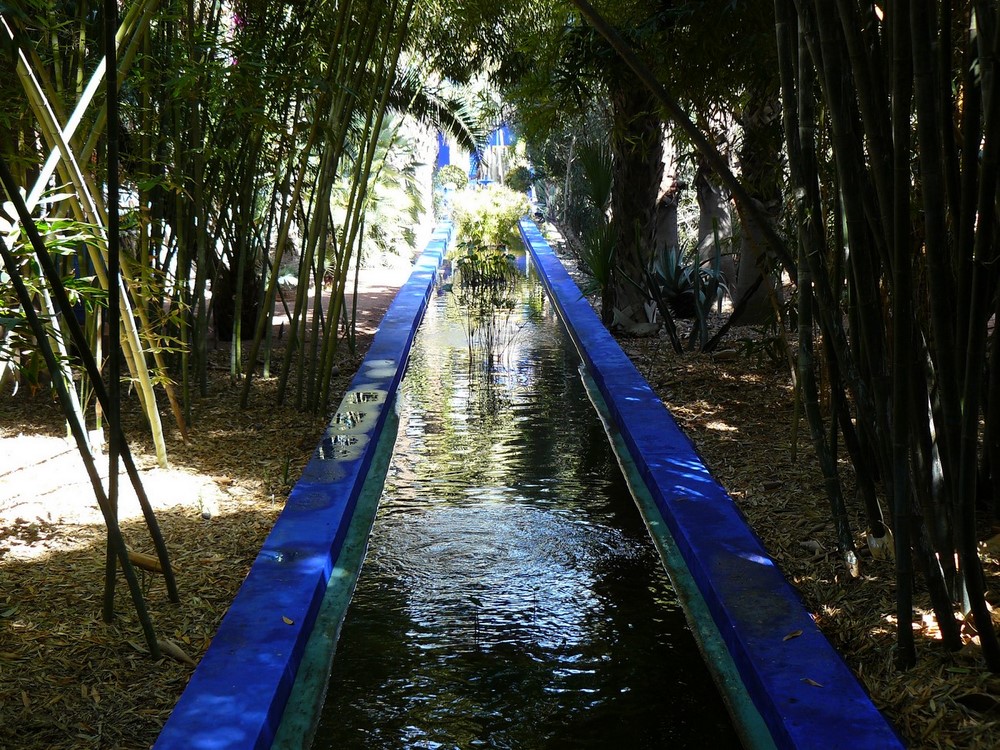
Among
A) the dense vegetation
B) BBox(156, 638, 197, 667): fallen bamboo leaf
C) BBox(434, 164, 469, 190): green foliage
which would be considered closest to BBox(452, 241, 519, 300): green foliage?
the dense vegetation

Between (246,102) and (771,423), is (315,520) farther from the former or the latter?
(771,423)

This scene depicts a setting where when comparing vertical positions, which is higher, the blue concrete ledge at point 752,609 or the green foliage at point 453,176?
the green foliage at point 453,176

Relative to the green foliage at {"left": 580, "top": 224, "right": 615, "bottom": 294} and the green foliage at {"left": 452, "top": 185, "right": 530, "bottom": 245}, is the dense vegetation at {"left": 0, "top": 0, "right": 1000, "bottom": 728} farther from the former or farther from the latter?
the green foliage at {"left": 452, "top": 185, "right": 530, "bottom": 245}

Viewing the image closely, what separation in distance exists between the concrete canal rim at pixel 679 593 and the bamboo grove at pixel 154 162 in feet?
1.13

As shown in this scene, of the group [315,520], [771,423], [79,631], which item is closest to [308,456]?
[315,520]

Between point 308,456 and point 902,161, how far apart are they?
3464 mm

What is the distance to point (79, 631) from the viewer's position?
9.57 ft

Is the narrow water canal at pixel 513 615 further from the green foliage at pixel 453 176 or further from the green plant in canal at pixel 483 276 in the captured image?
the green foliage at pixel 453 176

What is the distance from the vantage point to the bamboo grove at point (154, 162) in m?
3.18

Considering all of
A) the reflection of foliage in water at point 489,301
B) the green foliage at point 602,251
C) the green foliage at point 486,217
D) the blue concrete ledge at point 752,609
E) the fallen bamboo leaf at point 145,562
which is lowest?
the blue concrete ledge at point 752,609

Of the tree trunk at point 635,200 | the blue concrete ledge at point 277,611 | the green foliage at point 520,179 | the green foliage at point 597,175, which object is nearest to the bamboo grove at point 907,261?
the blue concrete ledge at point 277,611

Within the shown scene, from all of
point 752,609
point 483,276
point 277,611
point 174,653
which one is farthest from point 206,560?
point 483,276

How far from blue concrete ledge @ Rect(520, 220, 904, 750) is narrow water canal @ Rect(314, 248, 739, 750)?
0.44ft

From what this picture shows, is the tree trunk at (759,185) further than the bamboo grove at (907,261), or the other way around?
the tree trunk at (759,185)
